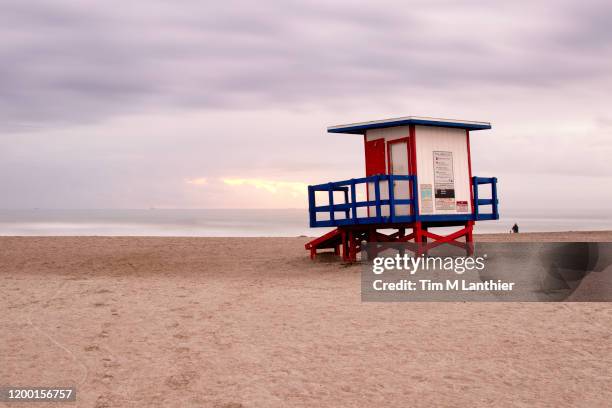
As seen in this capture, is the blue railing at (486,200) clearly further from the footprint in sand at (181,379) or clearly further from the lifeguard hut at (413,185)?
the footprint in sand at (181,379)

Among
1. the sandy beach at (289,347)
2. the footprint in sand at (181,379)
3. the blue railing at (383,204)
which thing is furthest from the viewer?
the blue railing at (383,204)

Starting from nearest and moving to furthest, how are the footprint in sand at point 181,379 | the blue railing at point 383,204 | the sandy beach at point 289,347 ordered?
the sandy beach at point 289,347, the footprint in sand at point 181,379, the blue railing at point 383,204

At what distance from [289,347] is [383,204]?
923 cm

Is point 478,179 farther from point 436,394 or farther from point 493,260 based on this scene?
point 436,394

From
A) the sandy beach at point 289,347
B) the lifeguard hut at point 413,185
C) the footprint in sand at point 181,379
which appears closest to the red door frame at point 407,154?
the lifeguard hut at point 413,185

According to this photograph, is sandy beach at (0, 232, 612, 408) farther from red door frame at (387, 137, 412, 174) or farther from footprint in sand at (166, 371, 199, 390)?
red door frame at (387, 137, 412, 174)

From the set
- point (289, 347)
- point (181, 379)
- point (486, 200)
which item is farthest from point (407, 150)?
point (181, 379)

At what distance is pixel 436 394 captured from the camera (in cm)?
718

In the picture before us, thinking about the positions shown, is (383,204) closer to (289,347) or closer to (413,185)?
(413,185)

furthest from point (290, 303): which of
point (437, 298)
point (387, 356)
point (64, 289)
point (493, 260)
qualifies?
point (493, 260)

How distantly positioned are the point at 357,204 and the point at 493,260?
14.5 feet

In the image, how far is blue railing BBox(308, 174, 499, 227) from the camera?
17734 mm

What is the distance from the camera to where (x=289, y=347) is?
9.12 m

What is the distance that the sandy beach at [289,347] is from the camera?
7.23 metres
